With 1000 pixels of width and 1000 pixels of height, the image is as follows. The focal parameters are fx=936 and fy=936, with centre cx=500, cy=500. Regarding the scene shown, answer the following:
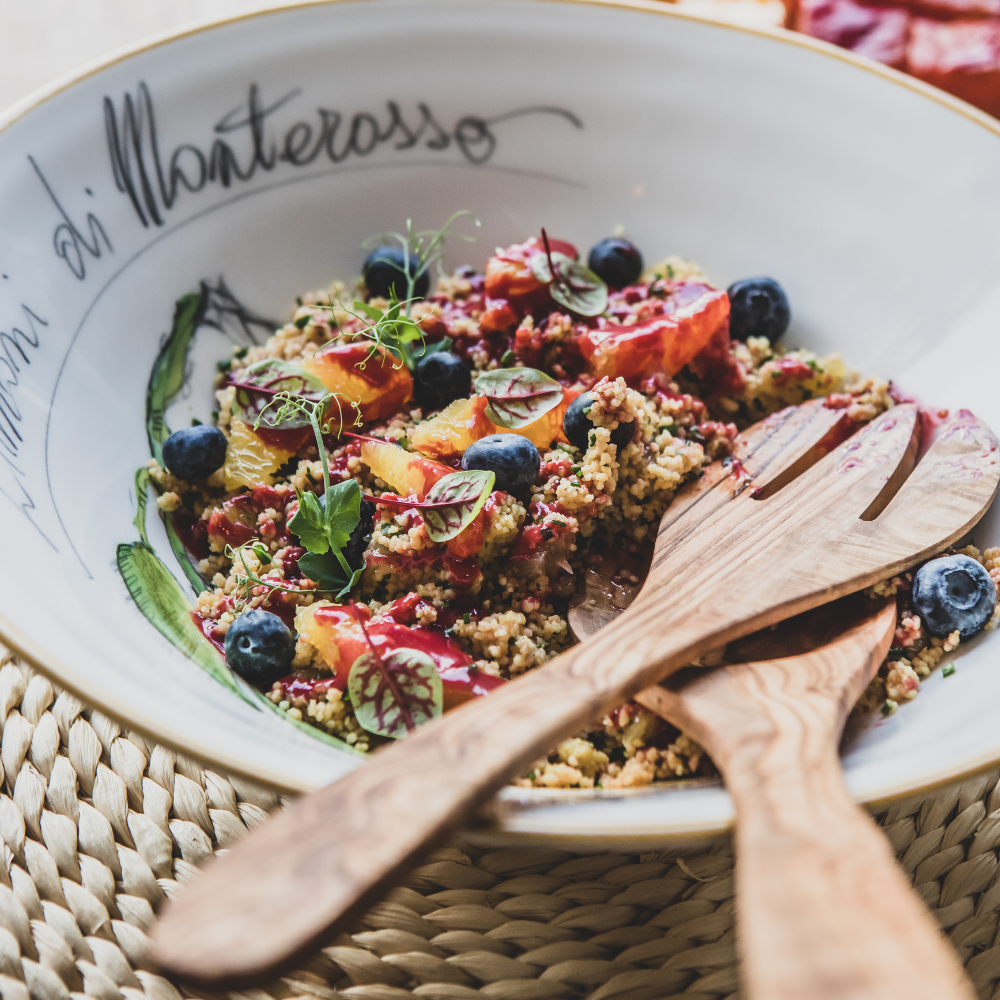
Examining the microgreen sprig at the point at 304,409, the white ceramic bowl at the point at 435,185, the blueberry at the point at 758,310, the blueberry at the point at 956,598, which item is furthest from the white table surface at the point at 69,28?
the blueberry at the point at 956,598

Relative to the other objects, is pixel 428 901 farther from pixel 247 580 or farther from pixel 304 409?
pixel 304 409

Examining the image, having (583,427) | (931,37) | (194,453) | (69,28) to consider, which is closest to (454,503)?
(583,427)

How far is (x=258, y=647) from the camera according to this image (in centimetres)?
124

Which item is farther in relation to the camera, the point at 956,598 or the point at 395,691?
the point at 956,598

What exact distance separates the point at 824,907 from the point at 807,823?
0.11m

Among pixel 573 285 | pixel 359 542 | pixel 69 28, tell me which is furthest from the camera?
pixel 69 28

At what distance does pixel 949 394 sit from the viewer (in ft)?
5.30

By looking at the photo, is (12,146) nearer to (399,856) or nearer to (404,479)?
(404,479)

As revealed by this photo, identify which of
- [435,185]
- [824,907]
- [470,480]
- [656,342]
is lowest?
[824,907]

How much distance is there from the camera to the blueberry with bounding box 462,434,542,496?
133cm

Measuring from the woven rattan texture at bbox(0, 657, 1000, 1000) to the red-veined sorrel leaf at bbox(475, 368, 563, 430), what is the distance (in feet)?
2.06

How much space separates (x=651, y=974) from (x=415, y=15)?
1.75 metres

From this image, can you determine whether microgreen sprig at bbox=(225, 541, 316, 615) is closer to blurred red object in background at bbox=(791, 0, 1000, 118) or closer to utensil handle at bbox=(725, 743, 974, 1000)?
utensil handle at bbox=(725, 743, 974, 1000)

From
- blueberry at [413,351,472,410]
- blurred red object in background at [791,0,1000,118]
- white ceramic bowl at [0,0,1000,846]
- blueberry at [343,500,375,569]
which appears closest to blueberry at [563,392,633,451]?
blueberry at [413,351,472,410]
